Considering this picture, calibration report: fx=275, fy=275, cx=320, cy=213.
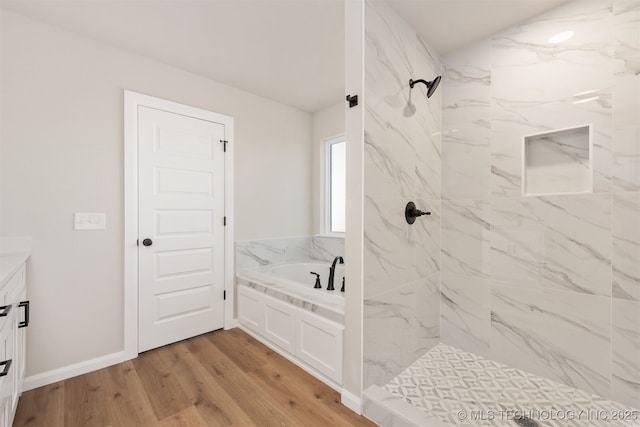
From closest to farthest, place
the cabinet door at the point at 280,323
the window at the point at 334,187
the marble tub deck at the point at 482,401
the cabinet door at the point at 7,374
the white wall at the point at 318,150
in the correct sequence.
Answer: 1. the cabinet door at the point at 7,374
2. the marble tub deck at the point at 482,401
3. the cabinet door at the point at 280,323
4. the white wall at the point at 318,150
5. the window at the point at 334,187

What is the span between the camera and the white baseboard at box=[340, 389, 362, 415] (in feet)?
5.16

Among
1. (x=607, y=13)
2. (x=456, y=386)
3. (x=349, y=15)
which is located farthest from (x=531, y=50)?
(x=456, y=386)

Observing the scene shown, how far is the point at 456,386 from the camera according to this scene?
5.61 feet

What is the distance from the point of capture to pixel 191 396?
5.70 feet

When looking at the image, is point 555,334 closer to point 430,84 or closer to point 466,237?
point 466,237

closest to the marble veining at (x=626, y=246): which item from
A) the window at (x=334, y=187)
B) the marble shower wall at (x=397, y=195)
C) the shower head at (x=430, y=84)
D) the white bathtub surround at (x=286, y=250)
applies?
the marble shower wall at (x=397, y=195)

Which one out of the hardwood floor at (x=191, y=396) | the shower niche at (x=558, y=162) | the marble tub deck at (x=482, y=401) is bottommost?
the hardwood floor at (x=191, y=396)

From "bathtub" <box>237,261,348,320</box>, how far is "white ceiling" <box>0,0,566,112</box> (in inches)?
76.2

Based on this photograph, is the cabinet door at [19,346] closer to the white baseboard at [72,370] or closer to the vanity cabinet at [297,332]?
the white baseboard at [72,370]

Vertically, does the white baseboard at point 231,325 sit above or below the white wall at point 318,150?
Result: below

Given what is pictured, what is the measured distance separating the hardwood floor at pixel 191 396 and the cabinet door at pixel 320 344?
0.12 m

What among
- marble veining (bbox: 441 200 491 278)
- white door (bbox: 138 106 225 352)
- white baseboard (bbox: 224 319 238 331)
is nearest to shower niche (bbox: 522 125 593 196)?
marble veining (bbox: 441 200 491 278)

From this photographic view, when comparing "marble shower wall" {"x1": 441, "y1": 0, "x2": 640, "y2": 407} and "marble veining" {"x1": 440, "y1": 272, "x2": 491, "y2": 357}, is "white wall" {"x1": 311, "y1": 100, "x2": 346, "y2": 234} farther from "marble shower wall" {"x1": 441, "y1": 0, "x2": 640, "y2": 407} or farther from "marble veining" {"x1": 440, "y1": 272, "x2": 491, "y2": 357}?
"marble veining" {"x1": 440, "y1": 272, "x2": 491, "y2": 357}

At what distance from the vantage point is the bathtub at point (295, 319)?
180 cm
